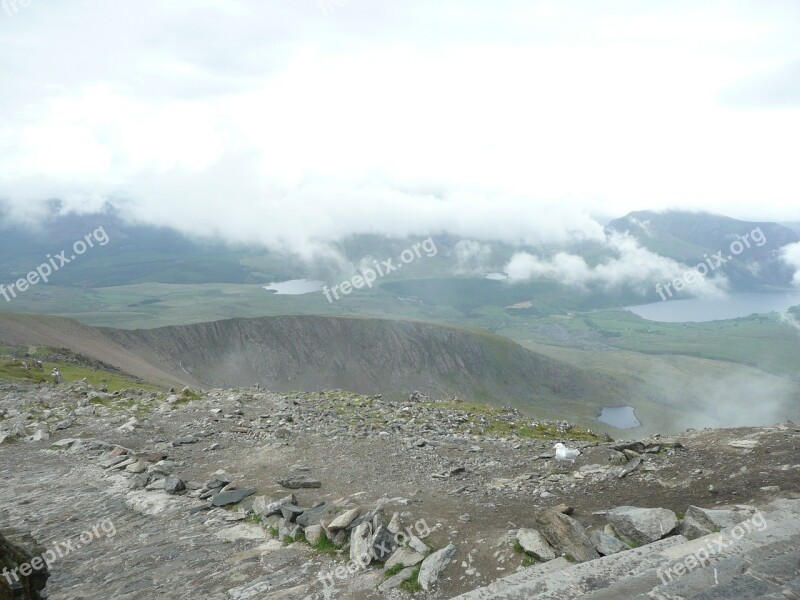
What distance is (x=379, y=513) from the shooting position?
1321cm

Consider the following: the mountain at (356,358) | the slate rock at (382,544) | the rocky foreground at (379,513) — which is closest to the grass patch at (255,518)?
the rocky foreground at (379,513)

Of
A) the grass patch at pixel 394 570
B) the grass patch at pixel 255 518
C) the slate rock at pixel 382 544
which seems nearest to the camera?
the grass patch at pixel 394 570

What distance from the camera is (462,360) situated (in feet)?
577

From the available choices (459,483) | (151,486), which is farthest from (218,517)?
(459,483)

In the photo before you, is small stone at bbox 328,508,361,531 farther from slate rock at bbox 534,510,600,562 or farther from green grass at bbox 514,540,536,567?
slate rock at bbox 534,510,600,562

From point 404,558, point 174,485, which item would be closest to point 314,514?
point 404,558

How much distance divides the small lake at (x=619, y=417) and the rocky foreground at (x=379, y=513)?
14482 centimetres

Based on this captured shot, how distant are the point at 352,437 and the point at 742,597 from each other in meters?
16.8

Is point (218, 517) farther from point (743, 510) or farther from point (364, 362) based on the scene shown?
point (364, 362)

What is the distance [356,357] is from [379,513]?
6022 inches

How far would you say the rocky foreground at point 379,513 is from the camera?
35.5 feet

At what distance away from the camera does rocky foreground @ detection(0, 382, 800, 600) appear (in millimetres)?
10820

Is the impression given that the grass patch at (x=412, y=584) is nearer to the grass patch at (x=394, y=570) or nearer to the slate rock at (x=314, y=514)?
the grass patch at (x=394, y=570)

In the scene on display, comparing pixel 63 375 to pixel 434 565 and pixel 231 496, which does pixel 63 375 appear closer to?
pixel 231 496
